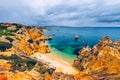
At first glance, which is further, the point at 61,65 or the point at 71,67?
the point at 61,65

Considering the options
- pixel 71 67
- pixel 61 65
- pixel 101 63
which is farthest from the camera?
pixel 61 65

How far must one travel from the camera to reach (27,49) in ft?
290

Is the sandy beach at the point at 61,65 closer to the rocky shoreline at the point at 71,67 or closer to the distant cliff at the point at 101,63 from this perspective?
the rocky shoreline at the point at 71,67

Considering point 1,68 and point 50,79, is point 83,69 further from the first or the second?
point 1,68

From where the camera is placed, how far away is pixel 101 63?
61.8 meters

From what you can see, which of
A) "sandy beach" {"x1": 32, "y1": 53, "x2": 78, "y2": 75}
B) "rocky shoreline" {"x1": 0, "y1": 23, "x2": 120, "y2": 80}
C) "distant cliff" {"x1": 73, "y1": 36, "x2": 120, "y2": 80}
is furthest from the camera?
"sandy beach" {"x1": 32, "y1": 53, "x2": 78, "y2": 75}

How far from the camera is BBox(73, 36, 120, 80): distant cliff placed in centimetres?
5353

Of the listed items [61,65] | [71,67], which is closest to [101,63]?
[71,67]

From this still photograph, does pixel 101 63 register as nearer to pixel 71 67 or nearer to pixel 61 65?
pixel 71 67

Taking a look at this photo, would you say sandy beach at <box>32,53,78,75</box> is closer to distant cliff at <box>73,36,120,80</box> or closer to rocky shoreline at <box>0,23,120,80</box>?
rocky shoreline at <box>0,23,120,80</box>

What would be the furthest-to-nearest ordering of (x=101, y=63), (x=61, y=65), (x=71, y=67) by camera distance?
(x=61, y=65) → (x=71, y=67) → (x=101, y=63)

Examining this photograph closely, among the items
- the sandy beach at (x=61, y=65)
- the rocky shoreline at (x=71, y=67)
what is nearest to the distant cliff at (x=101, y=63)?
the rocky shoreline at (x=71, y=67)

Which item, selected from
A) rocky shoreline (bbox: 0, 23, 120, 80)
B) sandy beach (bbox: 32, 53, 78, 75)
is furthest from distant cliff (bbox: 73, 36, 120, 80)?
sandy beach (bbox: 32, 53, 78, 75)

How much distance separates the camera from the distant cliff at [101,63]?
53531 mm
